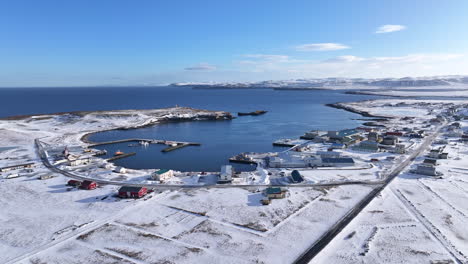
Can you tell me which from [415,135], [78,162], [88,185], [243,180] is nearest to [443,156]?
[415,135]

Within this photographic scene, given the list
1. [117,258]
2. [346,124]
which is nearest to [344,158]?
[117,258]

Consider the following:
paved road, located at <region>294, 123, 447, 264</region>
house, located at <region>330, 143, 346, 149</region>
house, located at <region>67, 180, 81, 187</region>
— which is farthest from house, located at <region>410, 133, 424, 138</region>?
house, located at <region>67, 180, 81, 187</region>

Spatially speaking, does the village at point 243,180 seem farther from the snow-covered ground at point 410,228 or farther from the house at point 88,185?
the snow-covered ground at point 410,228

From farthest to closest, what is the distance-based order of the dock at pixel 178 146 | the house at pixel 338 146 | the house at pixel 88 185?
1. the dock at pixel 178 146
2. the house at pixel 338 146
3. the house at pixel 88 185

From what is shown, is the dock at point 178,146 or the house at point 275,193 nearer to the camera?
the house at point 275,193

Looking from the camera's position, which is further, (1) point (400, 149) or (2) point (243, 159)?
(1) point (400, 149)

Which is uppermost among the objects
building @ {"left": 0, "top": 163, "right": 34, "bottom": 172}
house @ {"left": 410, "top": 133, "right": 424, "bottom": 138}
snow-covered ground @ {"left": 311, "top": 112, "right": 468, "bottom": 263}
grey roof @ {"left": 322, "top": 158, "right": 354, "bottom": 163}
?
house @ {"left": 410, "top": 133, "right": 424, "bottom": 138}

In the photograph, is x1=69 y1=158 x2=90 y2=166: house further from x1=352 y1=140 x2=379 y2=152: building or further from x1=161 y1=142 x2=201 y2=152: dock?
x1=352 y1=140 x2=379 y2=152: building

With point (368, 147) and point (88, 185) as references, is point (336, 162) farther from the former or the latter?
point (88, 185)

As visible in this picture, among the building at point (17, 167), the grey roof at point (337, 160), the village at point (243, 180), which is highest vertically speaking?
the grey roof at point (337, 160)

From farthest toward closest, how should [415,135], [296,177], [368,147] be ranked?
1. [415,135]
2. [368,147]
3. [296,177]

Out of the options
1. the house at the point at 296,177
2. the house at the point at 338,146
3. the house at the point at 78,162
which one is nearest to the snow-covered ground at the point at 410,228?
the house at the point at 296,177

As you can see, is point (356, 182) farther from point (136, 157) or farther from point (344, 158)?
point (136, 157)
